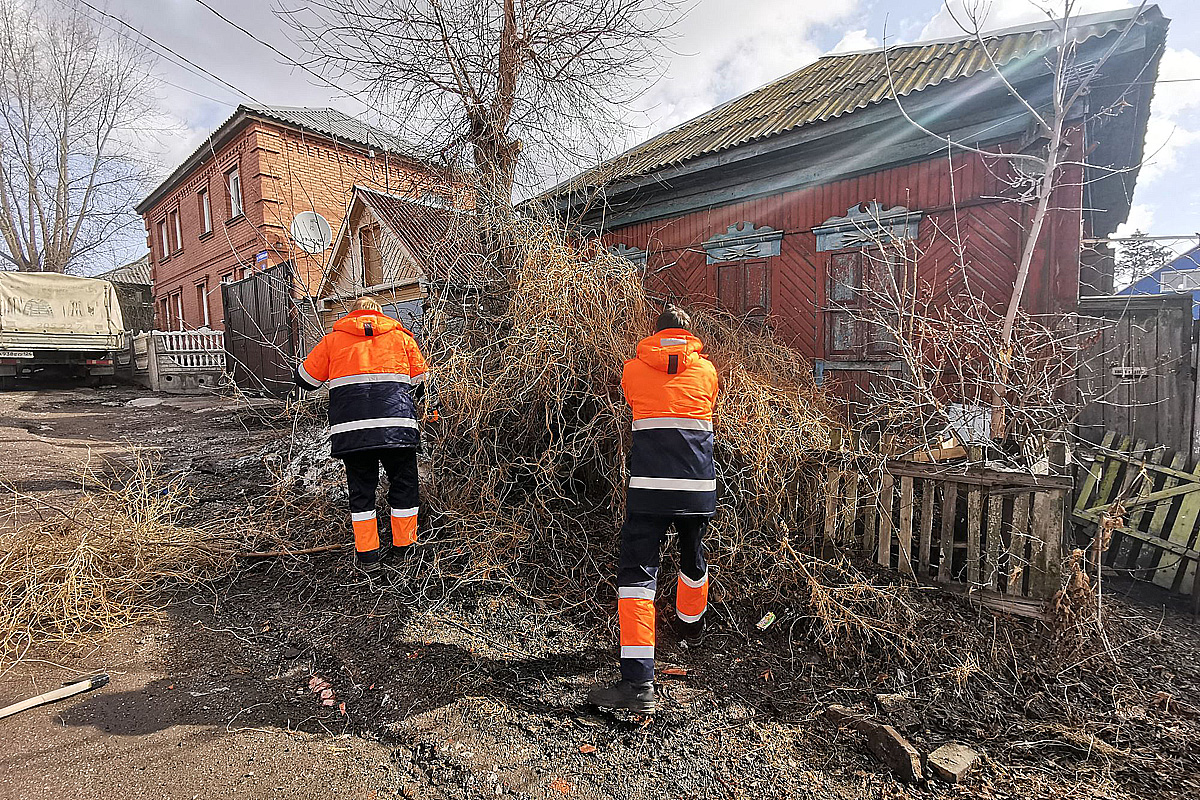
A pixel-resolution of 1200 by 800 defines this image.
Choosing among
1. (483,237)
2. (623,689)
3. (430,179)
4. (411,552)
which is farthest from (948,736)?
(430,179)

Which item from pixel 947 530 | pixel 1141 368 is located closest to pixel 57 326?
pixel 947 530

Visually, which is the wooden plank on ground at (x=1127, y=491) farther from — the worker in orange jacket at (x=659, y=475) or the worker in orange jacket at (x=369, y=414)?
the worker in orange jacket at (x=369, y=414)

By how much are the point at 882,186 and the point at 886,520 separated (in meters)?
4.28

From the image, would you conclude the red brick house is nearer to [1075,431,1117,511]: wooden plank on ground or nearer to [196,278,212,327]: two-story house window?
[196,278,212,327]: two-story house window

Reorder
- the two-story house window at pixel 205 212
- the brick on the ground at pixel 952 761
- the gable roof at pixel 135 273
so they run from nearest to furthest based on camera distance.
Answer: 1. the brick on the ground at pixel 952 761
2. the two-story house window at pixel 205 212
3. the gable roof at pixel 135 273

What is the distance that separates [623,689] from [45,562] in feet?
13.4

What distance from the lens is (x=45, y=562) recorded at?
3.57 metres

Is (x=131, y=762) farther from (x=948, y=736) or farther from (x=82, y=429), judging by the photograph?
(x=82, y=429)

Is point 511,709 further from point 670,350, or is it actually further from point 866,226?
point 866,226

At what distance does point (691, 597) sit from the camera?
3.18m

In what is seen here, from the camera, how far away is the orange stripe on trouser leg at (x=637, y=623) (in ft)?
9.00

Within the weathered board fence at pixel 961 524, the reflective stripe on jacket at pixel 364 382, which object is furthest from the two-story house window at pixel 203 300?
the weathered board fence at pixel 961 524

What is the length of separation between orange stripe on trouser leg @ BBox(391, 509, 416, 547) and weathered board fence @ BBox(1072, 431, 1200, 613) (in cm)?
508

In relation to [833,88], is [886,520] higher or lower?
lower
